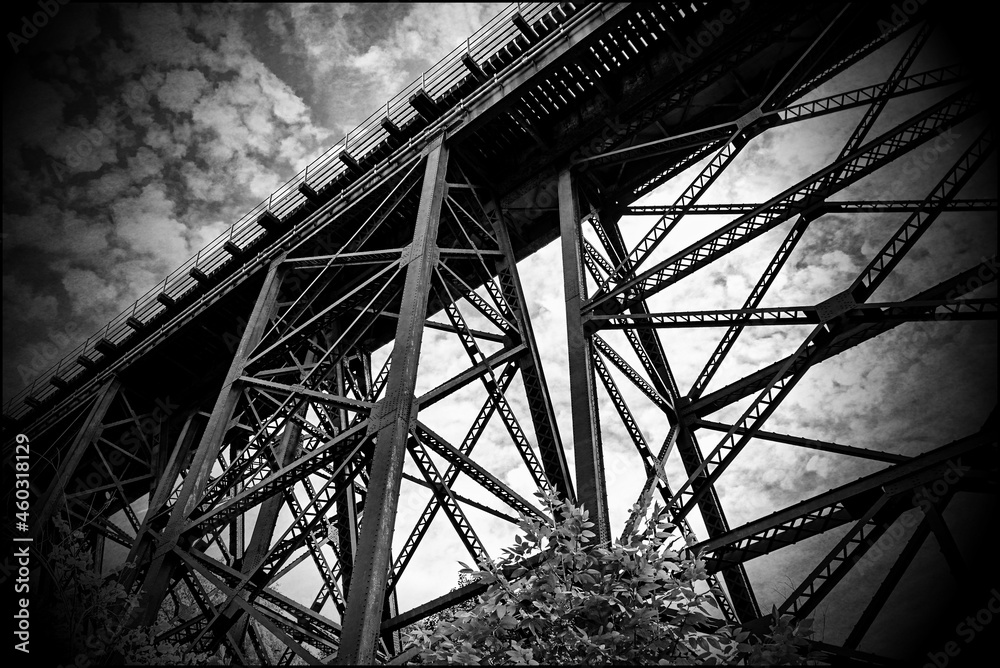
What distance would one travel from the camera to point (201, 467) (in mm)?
9820

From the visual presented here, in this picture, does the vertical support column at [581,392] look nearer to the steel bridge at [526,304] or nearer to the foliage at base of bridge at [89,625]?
the steel bridge at [526,304]

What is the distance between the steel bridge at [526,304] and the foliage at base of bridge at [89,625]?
892 millimetres

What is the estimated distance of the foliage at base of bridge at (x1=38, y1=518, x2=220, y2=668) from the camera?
6.91 meters

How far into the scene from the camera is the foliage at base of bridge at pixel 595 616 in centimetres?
439

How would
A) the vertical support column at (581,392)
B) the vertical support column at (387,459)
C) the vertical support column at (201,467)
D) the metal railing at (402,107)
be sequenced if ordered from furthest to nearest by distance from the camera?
the metal railing at (402,107)
the vertical support column at (201,467)
the vertical support column at (581,392)
the vertical support column at (387,459)

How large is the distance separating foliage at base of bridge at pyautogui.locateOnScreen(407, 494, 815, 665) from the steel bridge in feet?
1.95

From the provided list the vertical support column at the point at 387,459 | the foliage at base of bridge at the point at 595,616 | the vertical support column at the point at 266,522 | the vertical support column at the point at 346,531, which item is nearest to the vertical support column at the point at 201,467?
the vertical support column at the point at 266,522

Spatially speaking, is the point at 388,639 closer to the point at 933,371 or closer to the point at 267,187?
the point at 933,371

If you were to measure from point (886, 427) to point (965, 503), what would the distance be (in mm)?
2371

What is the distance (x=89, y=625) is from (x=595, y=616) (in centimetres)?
581

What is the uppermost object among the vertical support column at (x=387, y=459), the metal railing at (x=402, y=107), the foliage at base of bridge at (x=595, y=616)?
the metal railing at (x=402, y=107)

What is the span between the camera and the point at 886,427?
52.3 ft

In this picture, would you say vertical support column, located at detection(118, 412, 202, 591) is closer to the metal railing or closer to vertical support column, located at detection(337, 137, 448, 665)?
the metal railing

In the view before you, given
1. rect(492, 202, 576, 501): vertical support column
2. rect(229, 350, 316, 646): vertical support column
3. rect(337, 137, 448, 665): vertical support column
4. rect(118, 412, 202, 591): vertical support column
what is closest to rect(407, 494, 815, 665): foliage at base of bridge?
rect(337, 137, 448, 665): vertical support column
